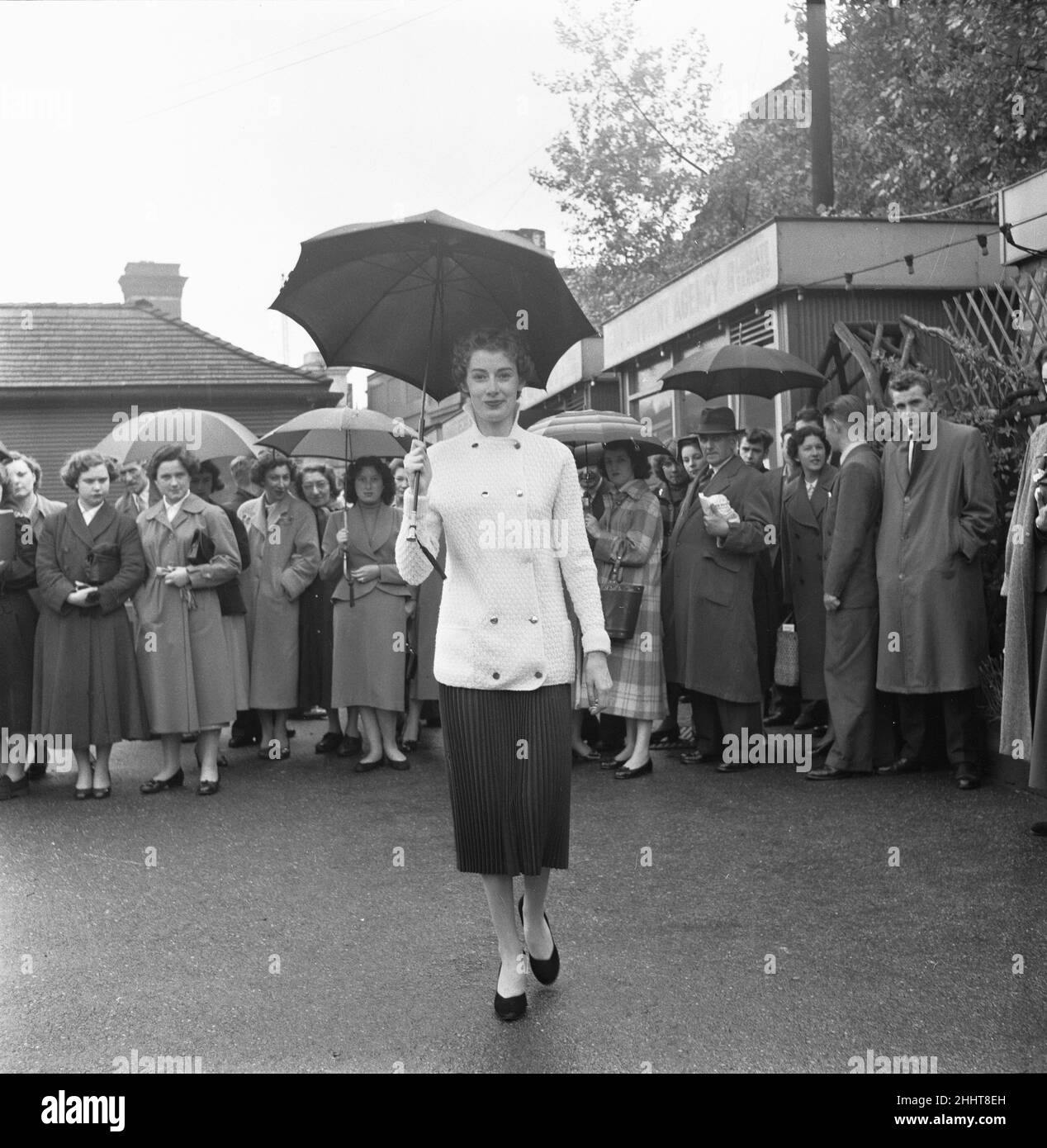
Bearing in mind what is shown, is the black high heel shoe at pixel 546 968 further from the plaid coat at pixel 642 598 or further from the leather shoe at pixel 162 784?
the leather shoe at pixel 162 784

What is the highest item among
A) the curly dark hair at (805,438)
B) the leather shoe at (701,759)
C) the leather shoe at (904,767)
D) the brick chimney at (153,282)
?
the brick chimney at (153,282)

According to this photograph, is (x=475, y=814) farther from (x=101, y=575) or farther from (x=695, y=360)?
(x=695, y=360)

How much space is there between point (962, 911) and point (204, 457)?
6.62 meters

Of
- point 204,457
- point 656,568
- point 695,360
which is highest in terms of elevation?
point 695,360

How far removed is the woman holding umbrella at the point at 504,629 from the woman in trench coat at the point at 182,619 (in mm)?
4610

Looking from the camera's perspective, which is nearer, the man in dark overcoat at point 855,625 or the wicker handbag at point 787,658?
the man in dark overcoat at point 855,625

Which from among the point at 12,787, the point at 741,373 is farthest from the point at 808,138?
the point at 12,787

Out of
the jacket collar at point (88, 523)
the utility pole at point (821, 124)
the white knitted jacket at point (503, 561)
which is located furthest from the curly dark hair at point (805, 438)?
the utility pole at point (821, 124)

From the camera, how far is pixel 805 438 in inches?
398

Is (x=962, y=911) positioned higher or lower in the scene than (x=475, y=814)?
lower

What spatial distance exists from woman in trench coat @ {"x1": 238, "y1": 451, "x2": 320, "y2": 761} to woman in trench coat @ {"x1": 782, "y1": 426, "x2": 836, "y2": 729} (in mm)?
3403

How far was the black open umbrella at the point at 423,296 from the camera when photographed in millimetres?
5023
